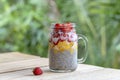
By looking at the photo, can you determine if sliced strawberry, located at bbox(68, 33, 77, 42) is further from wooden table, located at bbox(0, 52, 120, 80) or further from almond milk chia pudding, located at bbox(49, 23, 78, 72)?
wooden table, located at bbox(0, 52, 120, 80)

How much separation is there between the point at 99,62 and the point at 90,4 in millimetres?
571

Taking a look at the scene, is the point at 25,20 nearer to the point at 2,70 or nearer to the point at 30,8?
the point at 30,8

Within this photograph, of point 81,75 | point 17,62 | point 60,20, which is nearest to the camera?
point 81,75

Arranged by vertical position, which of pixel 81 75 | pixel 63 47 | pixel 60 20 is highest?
pixel 60 20

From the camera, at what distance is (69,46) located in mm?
1232

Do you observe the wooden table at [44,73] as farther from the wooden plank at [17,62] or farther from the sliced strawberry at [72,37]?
the sliced strawberry at [72,37]

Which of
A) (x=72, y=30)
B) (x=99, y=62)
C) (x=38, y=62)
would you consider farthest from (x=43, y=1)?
(x=72, y=30)

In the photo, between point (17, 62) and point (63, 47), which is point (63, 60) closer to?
point (63, 47)

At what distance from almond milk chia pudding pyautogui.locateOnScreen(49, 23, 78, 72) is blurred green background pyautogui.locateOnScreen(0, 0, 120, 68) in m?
1.74

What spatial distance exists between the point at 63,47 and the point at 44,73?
0.12m

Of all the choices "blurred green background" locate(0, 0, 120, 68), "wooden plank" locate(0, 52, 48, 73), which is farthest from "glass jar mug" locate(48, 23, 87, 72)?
"blurred green background" locate(0, 0, 120, 68)

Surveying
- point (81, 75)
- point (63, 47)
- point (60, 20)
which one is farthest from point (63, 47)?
point (60, 20)

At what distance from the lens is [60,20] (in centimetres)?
330

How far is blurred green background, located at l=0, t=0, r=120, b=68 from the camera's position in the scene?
10.1 ft
